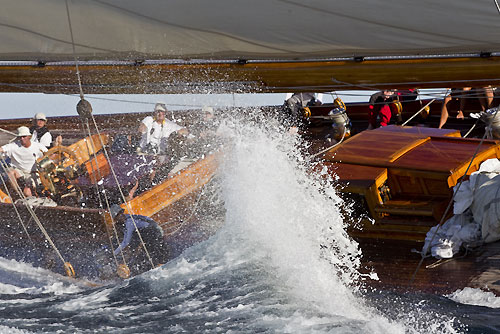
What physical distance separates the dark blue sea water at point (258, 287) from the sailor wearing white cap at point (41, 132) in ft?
4.41

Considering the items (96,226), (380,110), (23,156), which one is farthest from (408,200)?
(23,156)

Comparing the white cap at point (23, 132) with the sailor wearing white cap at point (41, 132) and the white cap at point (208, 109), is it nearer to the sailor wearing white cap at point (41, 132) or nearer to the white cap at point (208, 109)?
the sailor wearing white cap at point (41, 132)

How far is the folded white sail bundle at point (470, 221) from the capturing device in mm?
3977

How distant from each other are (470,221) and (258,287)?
118cm

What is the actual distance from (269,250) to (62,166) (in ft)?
5.53

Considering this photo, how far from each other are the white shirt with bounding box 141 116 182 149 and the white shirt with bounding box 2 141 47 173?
748 millimetres

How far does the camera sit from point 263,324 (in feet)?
11.7

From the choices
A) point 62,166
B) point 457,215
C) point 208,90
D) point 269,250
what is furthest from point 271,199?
point 62,166

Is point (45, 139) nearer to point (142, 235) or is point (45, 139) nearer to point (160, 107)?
point (160, 107)

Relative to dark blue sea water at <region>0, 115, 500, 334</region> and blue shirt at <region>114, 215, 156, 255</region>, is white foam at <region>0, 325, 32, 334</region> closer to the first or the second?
dark blue sea water at <region>0, 115, 500, 334</region>

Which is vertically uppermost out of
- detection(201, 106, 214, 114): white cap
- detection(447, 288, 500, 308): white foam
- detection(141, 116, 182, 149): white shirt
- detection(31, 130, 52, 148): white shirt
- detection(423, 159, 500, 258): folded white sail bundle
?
detection(31, 130, 52, 148): white shirt

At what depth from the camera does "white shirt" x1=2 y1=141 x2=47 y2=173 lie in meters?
5.52

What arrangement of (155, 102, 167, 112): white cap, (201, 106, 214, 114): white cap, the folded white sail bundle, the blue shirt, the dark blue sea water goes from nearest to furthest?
the dark blue sea water
the folded white sail bundle
the blue shirt
(201, 106, 214, 114): white cap
(155, 102, 167, 112): white cap

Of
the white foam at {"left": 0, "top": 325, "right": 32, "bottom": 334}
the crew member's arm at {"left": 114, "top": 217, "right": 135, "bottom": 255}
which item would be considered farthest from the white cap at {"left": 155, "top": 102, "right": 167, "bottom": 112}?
the white foam at {"left": 0, "top": 325, "right": 32, "bottom": 334}
